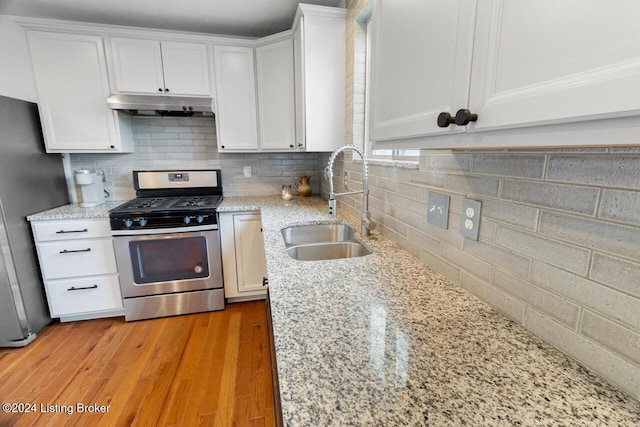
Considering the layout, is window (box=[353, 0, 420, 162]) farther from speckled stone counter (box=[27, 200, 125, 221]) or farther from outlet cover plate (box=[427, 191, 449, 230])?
speckled stone counter (box=[27, 200, 125, 221])

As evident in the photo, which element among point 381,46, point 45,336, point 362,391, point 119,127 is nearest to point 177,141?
point 119,127

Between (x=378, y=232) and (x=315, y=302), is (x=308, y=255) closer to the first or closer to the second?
(x=378, y=232)

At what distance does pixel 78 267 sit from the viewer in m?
2.22

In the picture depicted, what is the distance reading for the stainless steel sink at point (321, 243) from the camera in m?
1.59

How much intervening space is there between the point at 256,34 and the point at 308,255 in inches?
86.8

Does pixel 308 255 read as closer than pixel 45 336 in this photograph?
Yes

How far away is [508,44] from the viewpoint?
45cm

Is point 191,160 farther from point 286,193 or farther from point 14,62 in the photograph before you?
point 14,62

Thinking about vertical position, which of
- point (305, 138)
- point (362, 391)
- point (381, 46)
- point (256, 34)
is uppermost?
point (256, 34)

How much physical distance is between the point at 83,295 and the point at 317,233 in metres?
1.99

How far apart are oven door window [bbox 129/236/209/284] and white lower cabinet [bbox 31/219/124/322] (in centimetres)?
20

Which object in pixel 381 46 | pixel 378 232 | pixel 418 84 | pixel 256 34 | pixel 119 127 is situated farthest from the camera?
pixel 256 34

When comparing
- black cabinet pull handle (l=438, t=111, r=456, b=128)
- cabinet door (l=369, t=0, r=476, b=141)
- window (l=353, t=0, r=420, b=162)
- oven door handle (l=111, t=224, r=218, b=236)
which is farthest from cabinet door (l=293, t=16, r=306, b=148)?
black cabinet pull handle (l=438, t=111, r=456, b=128)

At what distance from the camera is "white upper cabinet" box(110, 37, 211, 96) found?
2.26 m
